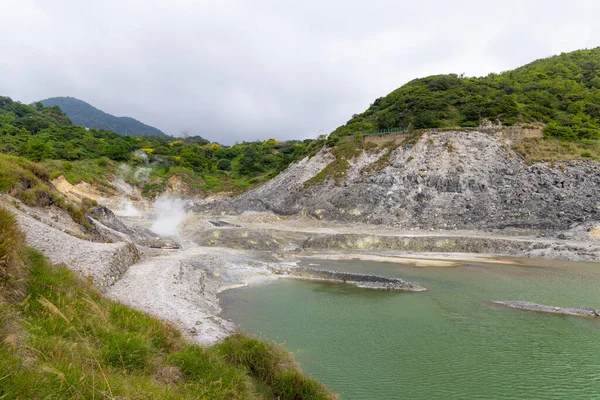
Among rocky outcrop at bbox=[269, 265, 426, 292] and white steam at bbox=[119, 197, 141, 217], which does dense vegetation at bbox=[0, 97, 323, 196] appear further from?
rocky outcrop at bbox=[269, 265, 426, 292]

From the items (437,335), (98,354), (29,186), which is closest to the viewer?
(98,354)

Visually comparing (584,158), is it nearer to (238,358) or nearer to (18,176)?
(238,358)

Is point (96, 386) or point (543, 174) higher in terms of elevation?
point (543, 174)

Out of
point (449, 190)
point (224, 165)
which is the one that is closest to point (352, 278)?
point (449, 190)

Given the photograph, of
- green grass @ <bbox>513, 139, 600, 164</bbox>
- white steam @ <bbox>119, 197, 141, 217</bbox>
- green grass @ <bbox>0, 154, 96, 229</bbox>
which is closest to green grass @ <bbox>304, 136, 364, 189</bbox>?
green grass @ <bbox>513, 139, 600, 164</bbox>

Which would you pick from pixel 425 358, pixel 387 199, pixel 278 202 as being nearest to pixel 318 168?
pixel 278 202

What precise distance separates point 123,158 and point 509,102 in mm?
79516

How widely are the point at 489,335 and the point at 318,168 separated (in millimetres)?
51506

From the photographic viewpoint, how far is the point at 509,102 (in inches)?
2625

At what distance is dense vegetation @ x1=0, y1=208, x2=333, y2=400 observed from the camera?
443cm

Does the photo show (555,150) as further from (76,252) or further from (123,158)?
(123,158)

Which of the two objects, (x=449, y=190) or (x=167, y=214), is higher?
(x=449, y=190)

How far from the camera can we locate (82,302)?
28.4 feet

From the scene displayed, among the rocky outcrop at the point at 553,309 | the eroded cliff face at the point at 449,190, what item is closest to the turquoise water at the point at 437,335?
the rocky outcrop at the point at 553,309
